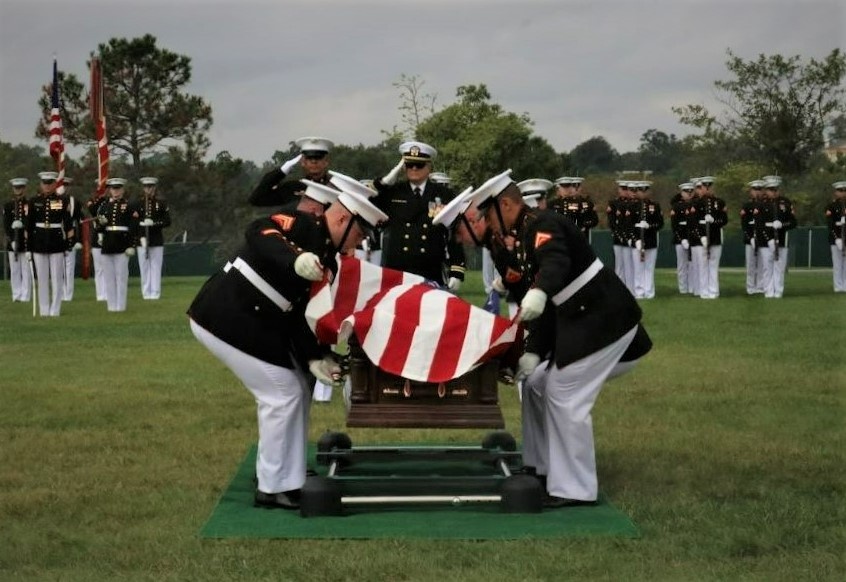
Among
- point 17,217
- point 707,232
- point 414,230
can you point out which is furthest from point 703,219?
point 414,230

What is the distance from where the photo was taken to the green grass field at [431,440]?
5.98 m

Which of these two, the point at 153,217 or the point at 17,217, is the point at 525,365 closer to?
the point at 17,217

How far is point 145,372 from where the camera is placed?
13.4 meters

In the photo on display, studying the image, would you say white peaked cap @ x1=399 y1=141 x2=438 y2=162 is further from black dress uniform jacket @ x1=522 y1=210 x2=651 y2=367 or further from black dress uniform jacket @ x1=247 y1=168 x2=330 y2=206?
black dress uniform jacket @ x1=522 y1=210 x2=651 y2=367

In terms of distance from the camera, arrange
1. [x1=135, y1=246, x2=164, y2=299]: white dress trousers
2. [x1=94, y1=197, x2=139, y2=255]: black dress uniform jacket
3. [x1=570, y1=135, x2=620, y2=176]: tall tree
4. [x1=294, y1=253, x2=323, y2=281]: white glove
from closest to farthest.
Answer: [x1=294, y1=253, x2=323, y2=281]: white glove
[x1=94, y1=197, x2=139, y2=255]: black dress uniform jacket
[x1=135, y1=246, x2=164, y2=299]: white dress trousers
[x1=570, y1=135, x2=620, y2=176]: tall tree

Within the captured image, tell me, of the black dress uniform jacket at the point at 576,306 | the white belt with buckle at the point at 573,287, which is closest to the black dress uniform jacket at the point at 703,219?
the black dress uniform jacket at the point at 576,306

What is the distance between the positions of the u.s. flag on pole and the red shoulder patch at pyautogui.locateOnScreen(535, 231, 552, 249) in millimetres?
406

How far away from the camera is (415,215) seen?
393 inches

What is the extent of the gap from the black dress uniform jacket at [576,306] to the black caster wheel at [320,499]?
4.11 ft

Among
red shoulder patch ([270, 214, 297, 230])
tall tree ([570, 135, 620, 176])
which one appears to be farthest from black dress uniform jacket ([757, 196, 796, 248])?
tall tree ([570, 135, 620, 176])

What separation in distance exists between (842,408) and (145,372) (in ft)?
20.7

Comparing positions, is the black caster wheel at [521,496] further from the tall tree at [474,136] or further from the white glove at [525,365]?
the tall tree at [474,136]

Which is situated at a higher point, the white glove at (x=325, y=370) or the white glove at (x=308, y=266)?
the white glove at (x=308, y=266)

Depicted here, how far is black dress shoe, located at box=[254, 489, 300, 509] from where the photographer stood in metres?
7.05
